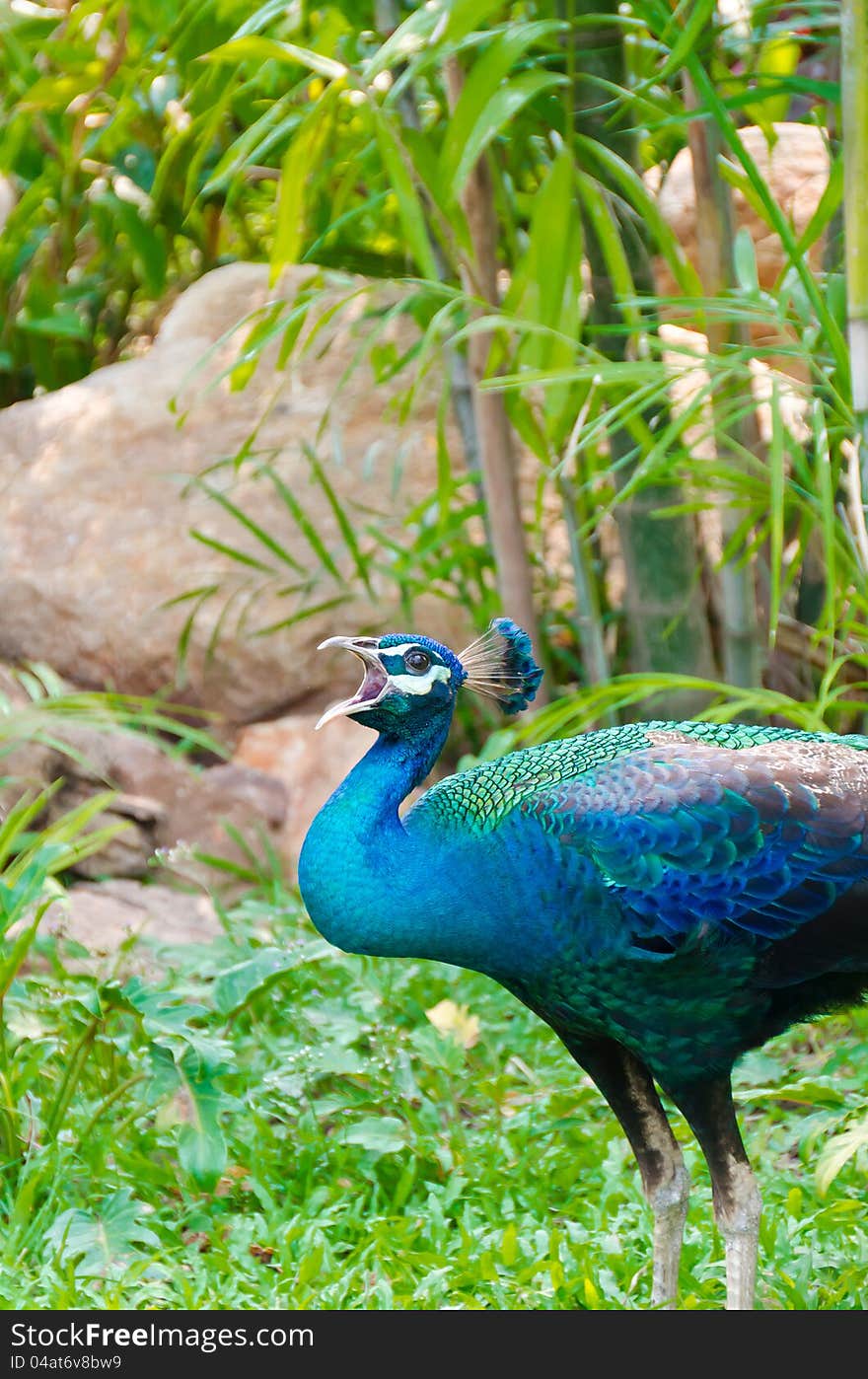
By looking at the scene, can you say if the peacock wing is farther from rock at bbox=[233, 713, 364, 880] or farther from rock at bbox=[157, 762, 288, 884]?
rock at bbox=[157, 762, 288, 884]

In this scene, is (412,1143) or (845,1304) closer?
(845,1304)

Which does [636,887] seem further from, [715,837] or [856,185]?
[856,185]

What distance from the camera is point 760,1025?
Result: 225 cm

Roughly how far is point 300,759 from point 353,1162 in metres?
1.76

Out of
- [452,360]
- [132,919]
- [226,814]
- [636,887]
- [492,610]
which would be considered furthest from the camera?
[226,814]

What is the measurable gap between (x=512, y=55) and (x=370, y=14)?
4.14 ft

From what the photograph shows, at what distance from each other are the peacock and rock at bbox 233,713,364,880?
208cm

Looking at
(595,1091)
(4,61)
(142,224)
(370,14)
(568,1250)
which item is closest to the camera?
(568,1250)

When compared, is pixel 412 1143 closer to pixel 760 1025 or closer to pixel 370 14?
pixel 760 1025

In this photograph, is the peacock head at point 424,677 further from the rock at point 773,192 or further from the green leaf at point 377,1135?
the rock at point 773,192

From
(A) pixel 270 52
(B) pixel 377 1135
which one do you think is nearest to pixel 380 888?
(B) pixel 377 1135

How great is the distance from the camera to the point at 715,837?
2.17 metres

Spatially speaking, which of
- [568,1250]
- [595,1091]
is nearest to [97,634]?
[595,1091]
